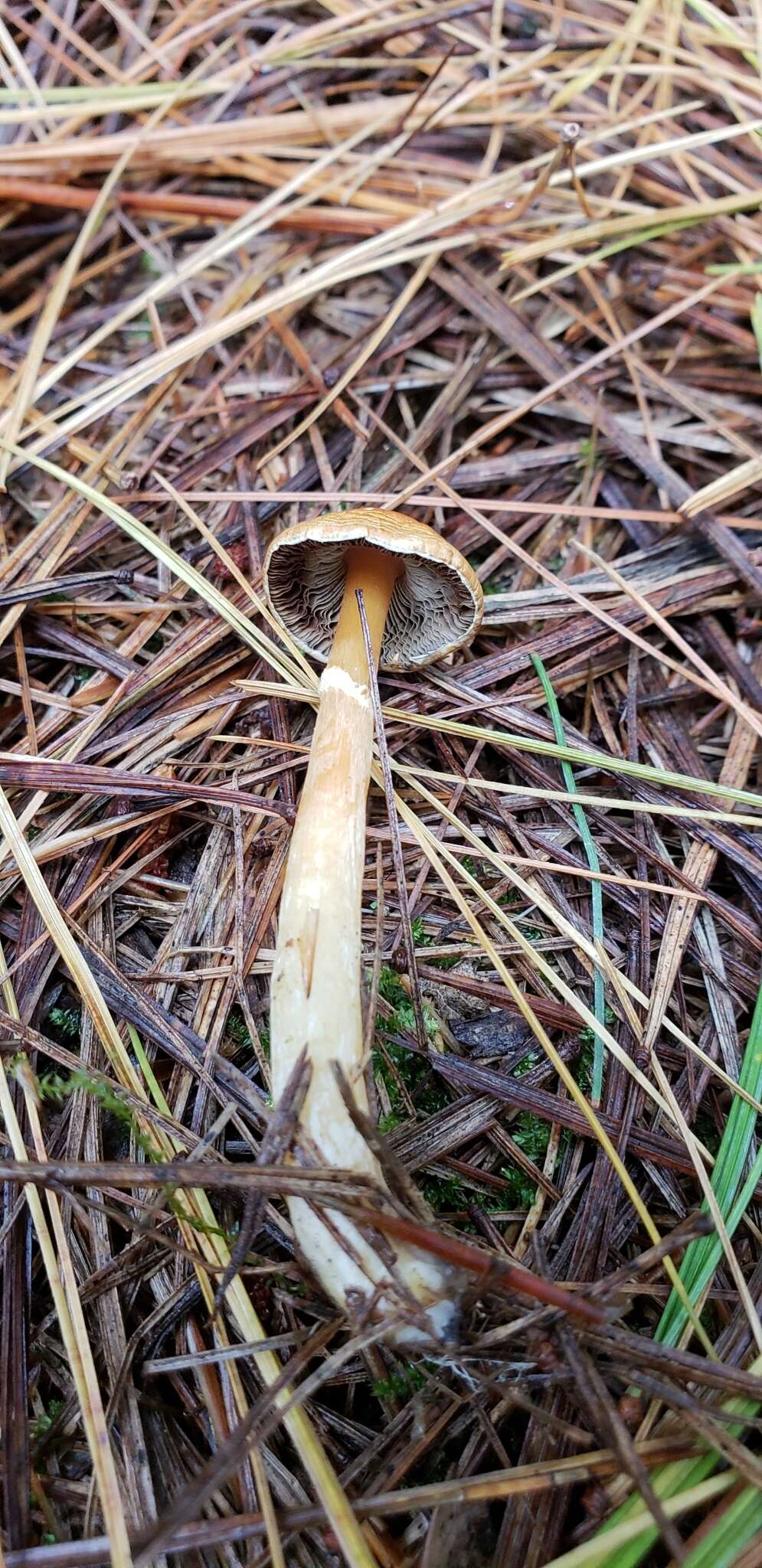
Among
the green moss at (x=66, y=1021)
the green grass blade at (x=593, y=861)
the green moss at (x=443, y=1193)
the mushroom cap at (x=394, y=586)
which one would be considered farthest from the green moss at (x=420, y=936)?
the green moss at (x=66, y=1021)

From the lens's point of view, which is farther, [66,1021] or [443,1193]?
[66,1021]

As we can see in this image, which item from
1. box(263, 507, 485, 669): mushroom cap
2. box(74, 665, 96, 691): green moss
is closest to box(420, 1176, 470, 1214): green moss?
box(263, 507, 485, 669): mushroom cap

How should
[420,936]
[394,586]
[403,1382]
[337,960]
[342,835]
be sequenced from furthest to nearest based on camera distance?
[394,586], [420,936], [342,835], [337,960], [403,1382]

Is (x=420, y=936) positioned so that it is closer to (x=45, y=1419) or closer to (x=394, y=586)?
(x=394, y=586)

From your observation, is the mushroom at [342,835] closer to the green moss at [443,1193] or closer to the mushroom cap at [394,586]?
the mushroom cap at [394,586]

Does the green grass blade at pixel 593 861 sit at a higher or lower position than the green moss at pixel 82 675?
lower

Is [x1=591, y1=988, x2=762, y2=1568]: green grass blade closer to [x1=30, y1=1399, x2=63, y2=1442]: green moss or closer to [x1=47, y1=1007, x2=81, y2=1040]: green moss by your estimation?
[x1=30, y1=1399, x2=63, y2=1442]: green moss

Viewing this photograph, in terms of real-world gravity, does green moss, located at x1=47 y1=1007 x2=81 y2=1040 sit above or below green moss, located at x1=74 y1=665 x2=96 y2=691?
below

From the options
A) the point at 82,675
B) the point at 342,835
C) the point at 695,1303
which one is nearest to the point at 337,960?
the point at 342,835
